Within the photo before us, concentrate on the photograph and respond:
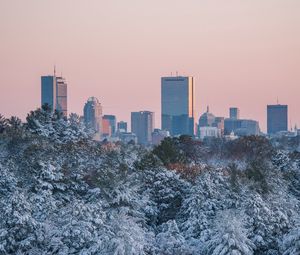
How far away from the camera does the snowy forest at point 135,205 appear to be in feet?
141

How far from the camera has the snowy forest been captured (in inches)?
1687

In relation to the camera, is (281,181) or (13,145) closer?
(281,181)

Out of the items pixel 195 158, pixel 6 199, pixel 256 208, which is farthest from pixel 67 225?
pixel 195 158

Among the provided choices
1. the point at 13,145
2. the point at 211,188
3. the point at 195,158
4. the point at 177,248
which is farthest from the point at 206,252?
the point at 195,158

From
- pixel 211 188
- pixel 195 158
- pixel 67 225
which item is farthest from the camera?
pixel 195 158

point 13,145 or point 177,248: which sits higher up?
point 13,145

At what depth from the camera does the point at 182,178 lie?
196ft

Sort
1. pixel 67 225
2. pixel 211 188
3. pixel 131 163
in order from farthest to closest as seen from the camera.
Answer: pixel 131 163
pixel 211 188
pixel 67 225

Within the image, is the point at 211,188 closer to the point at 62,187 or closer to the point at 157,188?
the point at 157,188

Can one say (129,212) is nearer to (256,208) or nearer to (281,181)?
(256,208)

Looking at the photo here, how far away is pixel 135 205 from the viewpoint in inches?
2030

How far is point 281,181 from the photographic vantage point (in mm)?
61094

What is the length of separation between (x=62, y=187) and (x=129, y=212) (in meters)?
9.67

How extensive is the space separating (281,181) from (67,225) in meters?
22.8
